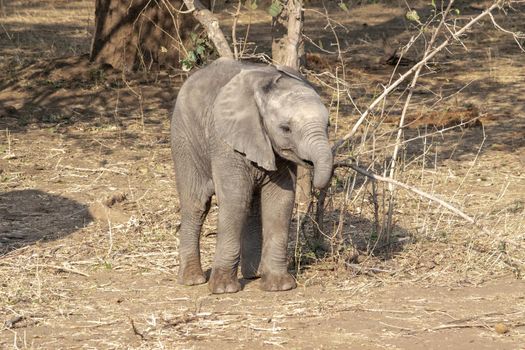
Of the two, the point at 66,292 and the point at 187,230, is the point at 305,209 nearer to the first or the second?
the point at 187,230

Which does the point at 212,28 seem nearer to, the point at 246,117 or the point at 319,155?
the point at 246,117

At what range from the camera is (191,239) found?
301 inches

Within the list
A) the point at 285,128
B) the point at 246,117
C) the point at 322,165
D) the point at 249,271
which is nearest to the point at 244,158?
the point at 246,117

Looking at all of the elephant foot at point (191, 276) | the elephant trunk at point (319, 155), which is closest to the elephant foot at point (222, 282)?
the elephant foot at point (191, 276)

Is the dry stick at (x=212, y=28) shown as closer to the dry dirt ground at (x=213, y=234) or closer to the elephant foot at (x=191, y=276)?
the dry dirt ground at (x=213, y=234)

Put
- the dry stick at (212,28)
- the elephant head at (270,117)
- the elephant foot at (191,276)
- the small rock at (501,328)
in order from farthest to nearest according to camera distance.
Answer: the dry stick at (212,28) < the elephant foot at (191,276) < the elephant head at (270,117) < the small rock at (501,328)

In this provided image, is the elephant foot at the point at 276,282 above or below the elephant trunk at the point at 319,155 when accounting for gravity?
below

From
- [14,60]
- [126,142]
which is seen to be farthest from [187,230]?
[14,60]

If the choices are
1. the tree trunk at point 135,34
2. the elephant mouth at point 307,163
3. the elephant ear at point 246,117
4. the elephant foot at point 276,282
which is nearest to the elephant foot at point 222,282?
the elephant foot at point 276,282

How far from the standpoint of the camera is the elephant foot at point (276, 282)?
728cm

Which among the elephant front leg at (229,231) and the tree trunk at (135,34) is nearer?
the elephant front leg at (229,231)

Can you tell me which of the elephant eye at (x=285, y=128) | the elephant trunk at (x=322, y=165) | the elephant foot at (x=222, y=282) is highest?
the elephant eye at (x=285, y=128)

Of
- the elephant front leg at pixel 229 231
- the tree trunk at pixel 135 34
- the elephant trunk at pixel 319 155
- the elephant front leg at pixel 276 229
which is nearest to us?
the elephant trunk at pixel 319 155

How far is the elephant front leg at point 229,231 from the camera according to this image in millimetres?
7070
